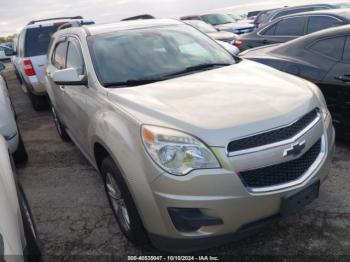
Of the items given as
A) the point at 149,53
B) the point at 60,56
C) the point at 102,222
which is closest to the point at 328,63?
the point at 149,53

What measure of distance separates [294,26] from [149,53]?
5.37m

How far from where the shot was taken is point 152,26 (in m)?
4.12

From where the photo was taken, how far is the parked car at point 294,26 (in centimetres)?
729

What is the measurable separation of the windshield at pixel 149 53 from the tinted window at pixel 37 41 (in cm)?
462

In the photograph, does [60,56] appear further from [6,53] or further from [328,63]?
[6,53]

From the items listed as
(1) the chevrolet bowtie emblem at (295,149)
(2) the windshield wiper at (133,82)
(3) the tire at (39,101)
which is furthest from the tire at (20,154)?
(1) the chevrolet bowtie emblem at (295,149)

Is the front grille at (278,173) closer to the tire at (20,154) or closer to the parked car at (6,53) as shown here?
the tire at (20,154)

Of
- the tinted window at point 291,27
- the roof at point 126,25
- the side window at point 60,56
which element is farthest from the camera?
the tinted window at point 291,27

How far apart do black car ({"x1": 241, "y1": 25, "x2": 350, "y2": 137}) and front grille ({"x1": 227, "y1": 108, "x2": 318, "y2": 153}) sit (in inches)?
68.5

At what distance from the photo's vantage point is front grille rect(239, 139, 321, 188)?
2.41 m

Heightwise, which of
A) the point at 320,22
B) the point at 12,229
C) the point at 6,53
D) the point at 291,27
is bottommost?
the point at 6,53

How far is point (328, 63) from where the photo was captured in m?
4.45

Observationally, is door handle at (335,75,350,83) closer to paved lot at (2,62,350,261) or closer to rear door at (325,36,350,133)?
rear door at (325,36,350,133)

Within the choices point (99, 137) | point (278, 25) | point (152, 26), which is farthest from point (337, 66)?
point (278, 25)
